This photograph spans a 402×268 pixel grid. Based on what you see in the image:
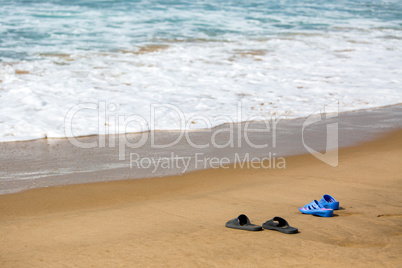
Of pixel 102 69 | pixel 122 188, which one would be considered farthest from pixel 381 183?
pixel 102 69

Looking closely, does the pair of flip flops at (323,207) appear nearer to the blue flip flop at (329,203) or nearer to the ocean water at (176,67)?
the blue flip flop at (329,203)

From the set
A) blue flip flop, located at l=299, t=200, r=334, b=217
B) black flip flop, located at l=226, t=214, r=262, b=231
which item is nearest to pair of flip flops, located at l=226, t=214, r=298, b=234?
black flip flop, located at l=226, t=214, r=262, b=231

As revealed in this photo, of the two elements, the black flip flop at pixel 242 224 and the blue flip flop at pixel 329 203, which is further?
the blue flip flop at pixel 329 203

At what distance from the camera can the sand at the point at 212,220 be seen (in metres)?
2.62

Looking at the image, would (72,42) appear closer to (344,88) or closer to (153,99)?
(153,99)

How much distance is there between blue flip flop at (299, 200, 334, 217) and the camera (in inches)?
129

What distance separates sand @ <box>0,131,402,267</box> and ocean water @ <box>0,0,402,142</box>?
5.73 ft

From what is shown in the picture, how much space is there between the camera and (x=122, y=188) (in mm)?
4039

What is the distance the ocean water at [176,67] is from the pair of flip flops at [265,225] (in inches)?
114

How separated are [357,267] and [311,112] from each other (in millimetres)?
4179

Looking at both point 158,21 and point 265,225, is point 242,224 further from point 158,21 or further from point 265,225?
point 158,21

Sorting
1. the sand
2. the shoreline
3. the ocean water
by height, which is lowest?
the sand

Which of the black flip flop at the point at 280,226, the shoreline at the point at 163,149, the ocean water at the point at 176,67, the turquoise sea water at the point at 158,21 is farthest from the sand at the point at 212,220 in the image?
the turquoise sea water at the point at 158,21

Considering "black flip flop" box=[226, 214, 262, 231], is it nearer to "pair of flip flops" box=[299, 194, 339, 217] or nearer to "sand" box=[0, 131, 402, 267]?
"sand" box=[0, 131, 402, 267]
